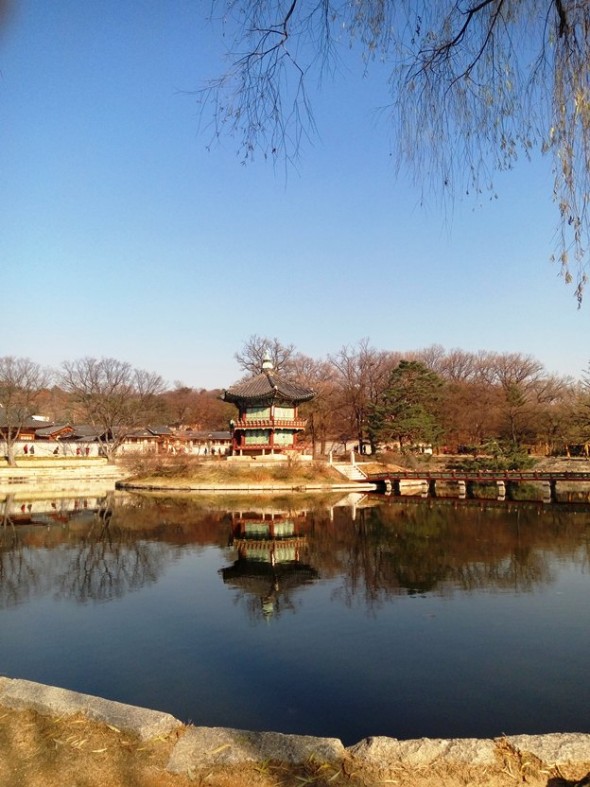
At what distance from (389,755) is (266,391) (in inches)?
1355

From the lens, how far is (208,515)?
2444 cm

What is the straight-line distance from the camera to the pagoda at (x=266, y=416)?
3768cm

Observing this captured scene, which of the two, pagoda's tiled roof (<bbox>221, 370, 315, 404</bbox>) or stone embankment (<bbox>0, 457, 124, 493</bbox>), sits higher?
pagoda's tiled roof (<bbox>221, 370, 315, 404</bbox>)

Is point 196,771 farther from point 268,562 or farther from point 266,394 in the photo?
point 266,394

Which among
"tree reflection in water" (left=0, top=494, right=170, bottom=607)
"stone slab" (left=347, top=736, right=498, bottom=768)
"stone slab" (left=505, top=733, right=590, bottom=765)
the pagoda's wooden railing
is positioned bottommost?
"tree reflection in water" (left=0, top=494, right=170, bottom=607)

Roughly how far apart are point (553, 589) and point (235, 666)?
8054mm

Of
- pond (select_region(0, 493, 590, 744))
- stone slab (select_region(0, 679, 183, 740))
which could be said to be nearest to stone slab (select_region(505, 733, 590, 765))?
stone slab (select_region(0, 679, 183, 740))

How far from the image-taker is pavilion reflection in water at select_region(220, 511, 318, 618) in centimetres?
1236

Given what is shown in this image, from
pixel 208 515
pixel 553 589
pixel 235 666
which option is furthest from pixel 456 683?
pixel 208 515

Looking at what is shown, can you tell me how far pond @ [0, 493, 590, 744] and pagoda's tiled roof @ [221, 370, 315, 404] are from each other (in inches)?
671

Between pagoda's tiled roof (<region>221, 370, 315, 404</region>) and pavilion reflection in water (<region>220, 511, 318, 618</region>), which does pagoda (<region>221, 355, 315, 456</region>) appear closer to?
pagoda's tiled roof (<region>221, 370, 315, 404</region>)

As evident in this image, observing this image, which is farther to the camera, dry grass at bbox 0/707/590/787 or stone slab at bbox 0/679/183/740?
stone slab at bbox 0/679/183/740

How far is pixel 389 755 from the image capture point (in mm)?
3379

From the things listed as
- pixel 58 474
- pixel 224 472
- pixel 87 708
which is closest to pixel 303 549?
pixel 87 708
